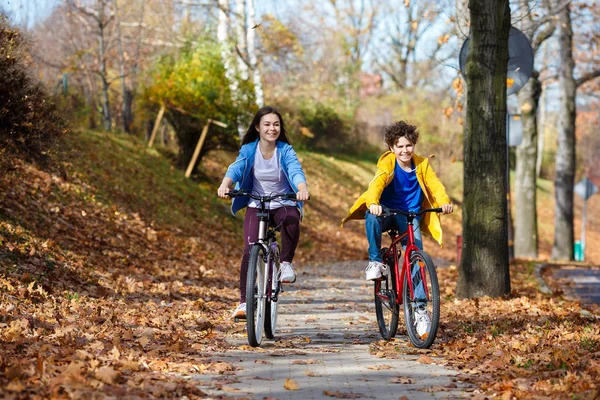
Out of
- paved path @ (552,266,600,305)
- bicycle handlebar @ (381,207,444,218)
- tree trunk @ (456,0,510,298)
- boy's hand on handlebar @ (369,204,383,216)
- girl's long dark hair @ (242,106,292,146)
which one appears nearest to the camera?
boy's hand on handlebar @ (369,204,383,216)

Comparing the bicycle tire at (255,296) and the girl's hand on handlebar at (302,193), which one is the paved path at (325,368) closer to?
the bicycle tire at (255,296)

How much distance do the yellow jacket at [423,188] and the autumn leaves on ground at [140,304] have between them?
1022mm

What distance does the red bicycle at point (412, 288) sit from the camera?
7016 mm

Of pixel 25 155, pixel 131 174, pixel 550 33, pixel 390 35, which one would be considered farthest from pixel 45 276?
pixel 390 35

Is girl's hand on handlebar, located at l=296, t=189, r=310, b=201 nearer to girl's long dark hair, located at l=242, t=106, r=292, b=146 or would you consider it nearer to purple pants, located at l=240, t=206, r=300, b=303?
purple pants, located at l=240, t=206, r=300, b=303

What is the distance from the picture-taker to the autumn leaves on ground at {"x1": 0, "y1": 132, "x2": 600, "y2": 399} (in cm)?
557

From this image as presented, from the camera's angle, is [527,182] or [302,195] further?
[527,182]

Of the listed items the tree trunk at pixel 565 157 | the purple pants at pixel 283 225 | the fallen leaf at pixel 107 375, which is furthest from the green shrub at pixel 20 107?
the tree trunk at pixel 565 157

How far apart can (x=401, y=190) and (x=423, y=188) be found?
0.83 feet

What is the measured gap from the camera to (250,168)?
7965mm

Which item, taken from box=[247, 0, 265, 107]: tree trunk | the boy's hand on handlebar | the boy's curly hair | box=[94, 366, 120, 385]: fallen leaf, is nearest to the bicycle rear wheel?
the boy's hand on handlebar

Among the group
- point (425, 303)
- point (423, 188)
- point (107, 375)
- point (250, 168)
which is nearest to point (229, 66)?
point (250, 168)

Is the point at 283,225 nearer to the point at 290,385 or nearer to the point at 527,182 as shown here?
the point at 290,385

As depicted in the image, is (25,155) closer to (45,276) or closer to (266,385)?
(45,276)
